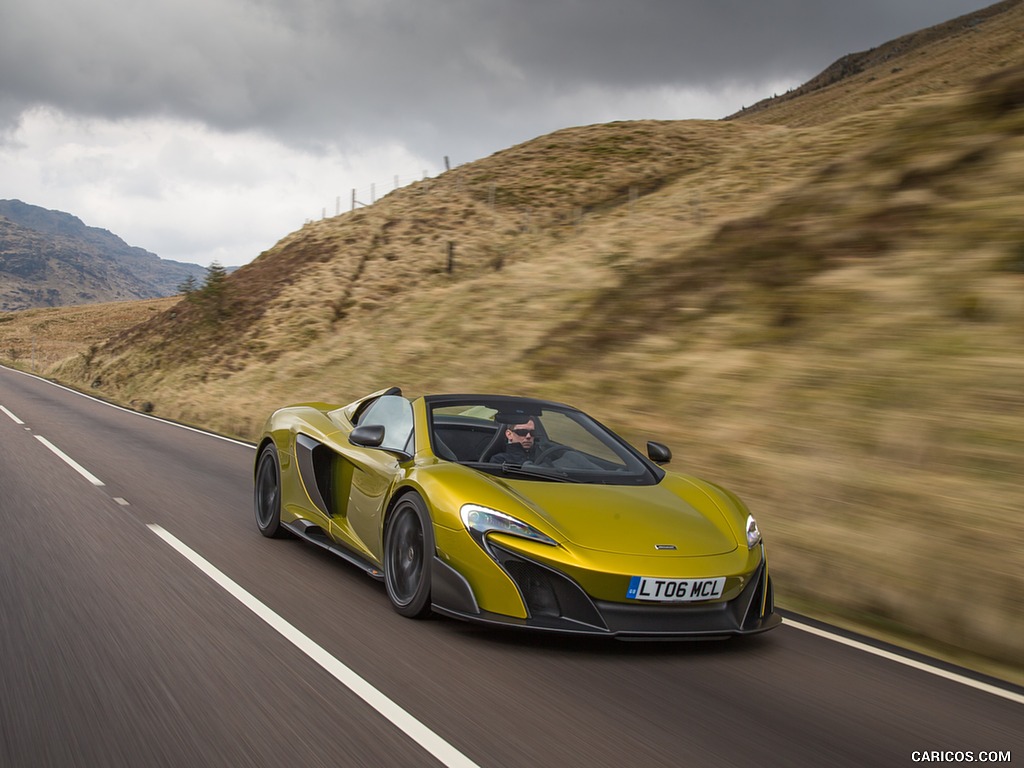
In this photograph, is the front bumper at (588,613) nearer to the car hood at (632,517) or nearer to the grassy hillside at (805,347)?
the car hood at (632,517)

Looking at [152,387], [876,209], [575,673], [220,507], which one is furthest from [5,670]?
[152,387]

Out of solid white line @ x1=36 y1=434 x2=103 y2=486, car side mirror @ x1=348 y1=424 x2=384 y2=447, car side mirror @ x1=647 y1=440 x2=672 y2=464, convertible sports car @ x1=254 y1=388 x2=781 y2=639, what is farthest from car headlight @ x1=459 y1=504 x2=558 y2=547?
solid white line @ x1=36 y1=434 x2=103 y2=486

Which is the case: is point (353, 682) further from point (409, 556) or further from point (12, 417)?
point (12, 417)

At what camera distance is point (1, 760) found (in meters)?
2.88

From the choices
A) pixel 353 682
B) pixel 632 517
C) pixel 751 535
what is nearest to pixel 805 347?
pixel 751 535

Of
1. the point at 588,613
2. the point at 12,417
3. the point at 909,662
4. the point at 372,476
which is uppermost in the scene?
the point at 372,476

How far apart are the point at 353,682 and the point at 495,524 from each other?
38.7 inches

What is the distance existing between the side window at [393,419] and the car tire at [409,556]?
522 mm

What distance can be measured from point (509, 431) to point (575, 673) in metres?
1.90

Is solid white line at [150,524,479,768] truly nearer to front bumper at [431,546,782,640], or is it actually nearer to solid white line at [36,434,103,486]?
front bumper at [431,546,782,640]

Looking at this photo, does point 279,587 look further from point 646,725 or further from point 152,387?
point 152,387

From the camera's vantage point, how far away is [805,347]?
10328 mm

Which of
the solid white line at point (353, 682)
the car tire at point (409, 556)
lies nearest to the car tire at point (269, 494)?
the solid white line at point (353, 682)

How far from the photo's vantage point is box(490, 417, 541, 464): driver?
5402 mm
